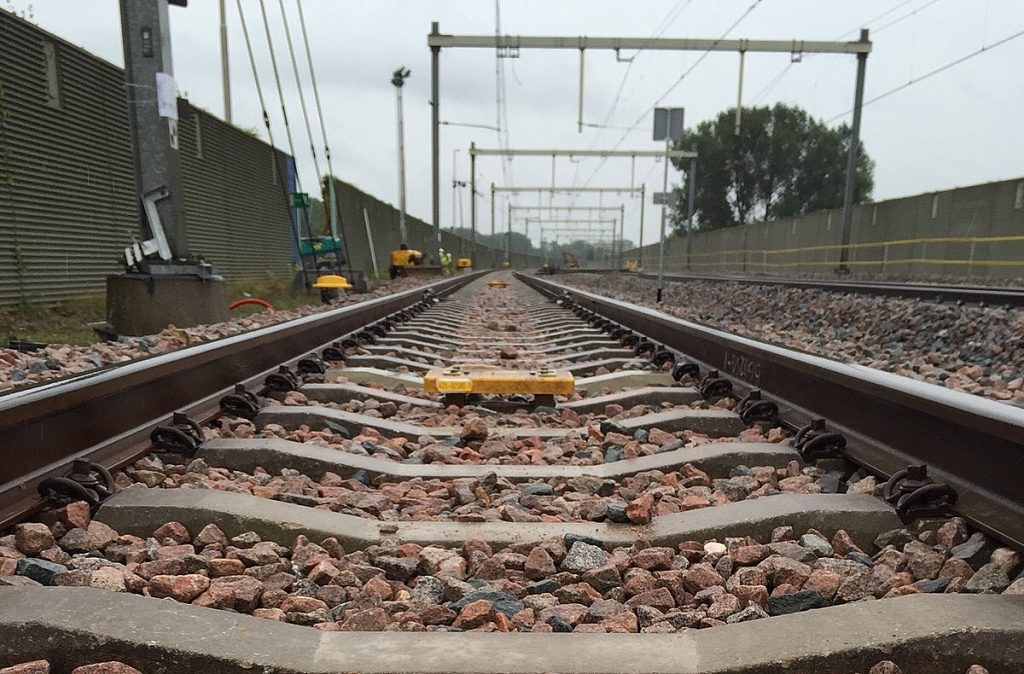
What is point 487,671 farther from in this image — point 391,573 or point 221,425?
point 221,425

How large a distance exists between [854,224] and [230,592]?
29.6 m

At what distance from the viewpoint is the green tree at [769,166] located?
6275cm

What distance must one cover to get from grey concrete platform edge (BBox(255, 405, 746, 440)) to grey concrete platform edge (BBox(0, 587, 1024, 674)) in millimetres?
1644

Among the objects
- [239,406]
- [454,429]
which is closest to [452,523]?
[454,429]

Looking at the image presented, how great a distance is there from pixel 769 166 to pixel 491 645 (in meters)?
70.1

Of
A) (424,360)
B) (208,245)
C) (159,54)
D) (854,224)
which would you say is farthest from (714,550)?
(854,224)

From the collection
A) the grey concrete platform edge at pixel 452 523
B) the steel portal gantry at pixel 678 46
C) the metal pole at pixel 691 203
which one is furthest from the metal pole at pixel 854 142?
the grey concrete platform edge at pixel 452 523

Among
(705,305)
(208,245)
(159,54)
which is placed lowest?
(705,305)

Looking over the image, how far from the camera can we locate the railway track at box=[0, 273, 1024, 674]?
3.97 ft

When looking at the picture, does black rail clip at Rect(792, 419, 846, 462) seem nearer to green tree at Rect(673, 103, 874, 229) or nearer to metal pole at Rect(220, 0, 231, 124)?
metal pole at Rect(220, 0, 231, 124)

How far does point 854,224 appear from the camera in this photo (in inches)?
1071

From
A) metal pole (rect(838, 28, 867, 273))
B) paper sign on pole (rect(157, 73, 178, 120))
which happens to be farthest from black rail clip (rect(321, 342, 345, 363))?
metal pole (rect(838, 28, 867, 273))

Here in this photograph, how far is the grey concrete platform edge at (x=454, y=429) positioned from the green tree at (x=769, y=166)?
61022 millimetres

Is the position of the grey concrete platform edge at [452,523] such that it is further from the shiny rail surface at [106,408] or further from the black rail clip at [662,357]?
the black rail clip at [662,357]
